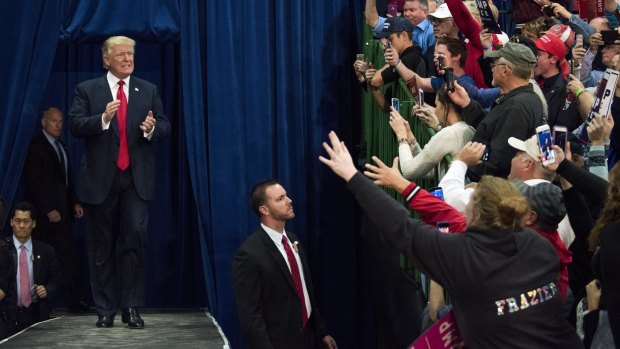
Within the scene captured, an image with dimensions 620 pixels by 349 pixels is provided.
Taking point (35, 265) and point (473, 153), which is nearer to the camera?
point (473, 153)

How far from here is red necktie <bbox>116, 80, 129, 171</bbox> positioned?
7.41m

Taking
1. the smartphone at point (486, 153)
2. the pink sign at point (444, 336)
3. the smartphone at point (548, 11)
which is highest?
the smartphone at point (548, 11)

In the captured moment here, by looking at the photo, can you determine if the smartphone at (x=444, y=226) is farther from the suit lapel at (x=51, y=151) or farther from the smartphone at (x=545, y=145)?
the suit lapel at (x=51, y=151)

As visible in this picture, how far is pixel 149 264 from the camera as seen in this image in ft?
31.7

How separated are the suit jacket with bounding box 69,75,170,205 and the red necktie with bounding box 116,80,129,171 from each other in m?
0.02

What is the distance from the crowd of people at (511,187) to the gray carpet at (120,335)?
1955 millimetres

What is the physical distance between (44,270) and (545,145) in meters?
4.86

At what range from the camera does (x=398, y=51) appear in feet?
25.0

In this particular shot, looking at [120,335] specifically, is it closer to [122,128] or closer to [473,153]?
[122,128]

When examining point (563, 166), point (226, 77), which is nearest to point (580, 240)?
point (563, 166)

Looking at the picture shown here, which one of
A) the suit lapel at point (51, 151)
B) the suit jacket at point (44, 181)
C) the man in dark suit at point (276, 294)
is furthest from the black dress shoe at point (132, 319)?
the suit lapel at point (51, 151)

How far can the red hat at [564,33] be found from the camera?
690 cm

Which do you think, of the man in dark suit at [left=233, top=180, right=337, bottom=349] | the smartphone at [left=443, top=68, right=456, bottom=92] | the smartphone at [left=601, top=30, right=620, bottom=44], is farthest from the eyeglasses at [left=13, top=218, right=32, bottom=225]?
the smartphone at [left=601, top=30, right=620, bottom=44]

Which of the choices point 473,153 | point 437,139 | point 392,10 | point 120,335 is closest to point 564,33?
point 437,139
